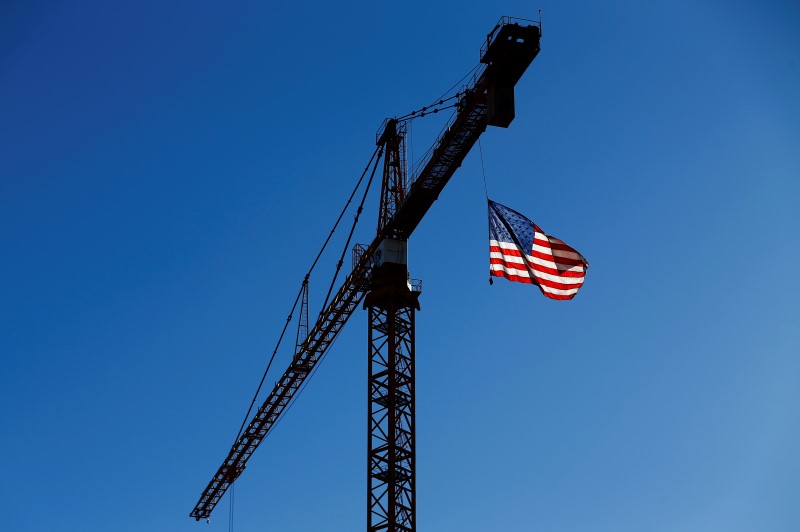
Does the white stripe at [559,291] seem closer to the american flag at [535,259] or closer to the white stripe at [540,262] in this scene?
the american flag at [535,259]

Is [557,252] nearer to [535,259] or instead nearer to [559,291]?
[535,259]

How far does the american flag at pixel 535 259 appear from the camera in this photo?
209 feet

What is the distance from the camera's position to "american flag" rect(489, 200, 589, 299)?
63844 millimetres

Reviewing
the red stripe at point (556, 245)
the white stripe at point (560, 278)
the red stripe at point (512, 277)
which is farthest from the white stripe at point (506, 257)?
the white stripe at point (560, 278)

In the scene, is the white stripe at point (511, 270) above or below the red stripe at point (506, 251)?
below

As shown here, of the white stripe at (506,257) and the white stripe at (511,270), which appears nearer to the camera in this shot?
the white stripe at (511,270)

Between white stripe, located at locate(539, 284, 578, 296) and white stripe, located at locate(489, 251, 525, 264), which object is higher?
white stripe, located at locate(489, 251, 525, 264)

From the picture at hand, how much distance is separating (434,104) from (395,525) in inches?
944

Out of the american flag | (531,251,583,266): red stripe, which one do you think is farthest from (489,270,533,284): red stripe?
(531,251,583,266): red stripe

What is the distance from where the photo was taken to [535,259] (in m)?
64.6

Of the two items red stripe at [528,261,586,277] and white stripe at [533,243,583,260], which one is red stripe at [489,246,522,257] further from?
red stripe at [528,261,586,277]

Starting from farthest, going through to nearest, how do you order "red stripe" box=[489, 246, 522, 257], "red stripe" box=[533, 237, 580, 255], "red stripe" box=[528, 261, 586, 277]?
"red stripe" box=[489, 246, 522, 257], "red stripe" box=[533, 237, 580, 255], "red stripe" box=[528, 261, 586, 277]

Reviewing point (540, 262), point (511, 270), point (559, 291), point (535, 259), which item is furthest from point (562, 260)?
point (511, 270)

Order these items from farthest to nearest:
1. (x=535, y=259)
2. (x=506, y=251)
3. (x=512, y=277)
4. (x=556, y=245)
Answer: (x=506, y=251) → (x=556, y=245) → (x=512, y=277) → (x=535, y=259)
